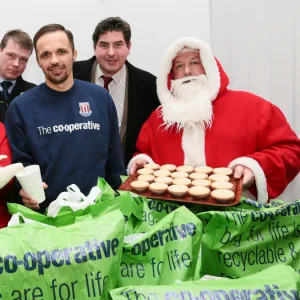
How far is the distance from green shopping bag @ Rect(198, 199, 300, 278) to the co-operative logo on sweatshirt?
61cm

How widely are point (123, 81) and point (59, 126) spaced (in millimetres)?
646

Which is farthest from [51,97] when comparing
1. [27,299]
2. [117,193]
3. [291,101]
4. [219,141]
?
[291,101]

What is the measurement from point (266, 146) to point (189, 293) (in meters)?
0.89

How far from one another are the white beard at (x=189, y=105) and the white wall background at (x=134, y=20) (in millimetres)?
891

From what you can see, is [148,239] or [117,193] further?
[117,193]

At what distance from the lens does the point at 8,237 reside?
2.66 feet

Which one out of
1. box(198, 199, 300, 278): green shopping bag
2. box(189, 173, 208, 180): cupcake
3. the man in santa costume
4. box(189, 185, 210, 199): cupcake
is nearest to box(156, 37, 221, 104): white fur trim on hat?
the man in santa costume

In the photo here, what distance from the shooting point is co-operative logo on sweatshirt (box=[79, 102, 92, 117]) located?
1412 millimetres

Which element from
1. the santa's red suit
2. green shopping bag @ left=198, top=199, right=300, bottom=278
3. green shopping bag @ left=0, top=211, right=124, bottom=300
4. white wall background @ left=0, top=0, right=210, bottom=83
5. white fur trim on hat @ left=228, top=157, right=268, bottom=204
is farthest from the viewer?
white wall background @ left=0, top=0, right=210, bottom=83

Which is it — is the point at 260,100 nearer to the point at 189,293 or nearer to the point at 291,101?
the point at 291,101

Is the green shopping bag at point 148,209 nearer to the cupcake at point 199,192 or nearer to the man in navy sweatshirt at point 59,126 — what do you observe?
the cupcake at point 199,192

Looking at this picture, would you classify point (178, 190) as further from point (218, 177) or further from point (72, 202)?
point (72, 202)

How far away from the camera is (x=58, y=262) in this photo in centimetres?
78

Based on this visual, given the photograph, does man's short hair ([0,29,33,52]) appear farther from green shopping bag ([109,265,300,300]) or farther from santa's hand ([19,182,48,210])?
green shopping bag ([109,265,300,300])
